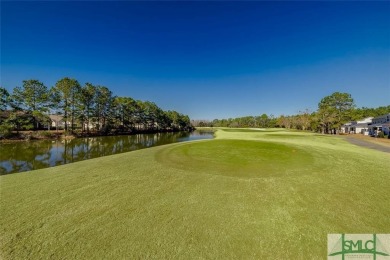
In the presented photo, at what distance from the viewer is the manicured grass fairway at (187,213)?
314cm

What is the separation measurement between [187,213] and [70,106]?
1592 inches

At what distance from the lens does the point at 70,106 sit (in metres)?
35.3

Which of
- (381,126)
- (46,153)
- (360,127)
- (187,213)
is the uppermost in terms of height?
(381,126)

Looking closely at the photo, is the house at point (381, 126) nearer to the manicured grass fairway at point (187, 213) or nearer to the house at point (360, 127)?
the house at point (360, 127)

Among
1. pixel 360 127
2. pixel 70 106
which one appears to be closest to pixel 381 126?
pixel 360 127

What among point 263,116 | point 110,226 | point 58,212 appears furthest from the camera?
point 263,116

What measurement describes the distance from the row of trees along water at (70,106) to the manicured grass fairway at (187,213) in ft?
100

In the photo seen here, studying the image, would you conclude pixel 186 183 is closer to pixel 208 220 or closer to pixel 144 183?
pixel 144 183

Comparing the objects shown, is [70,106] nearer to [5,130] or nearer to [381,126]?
[5,130]

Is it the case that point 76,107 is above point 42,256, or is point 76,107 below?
above

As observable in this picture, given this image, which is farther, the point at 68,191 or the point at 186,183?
the point at 186,183

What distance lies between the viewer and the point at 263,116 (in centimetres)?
12331

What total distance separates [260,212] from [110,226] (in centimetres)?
347

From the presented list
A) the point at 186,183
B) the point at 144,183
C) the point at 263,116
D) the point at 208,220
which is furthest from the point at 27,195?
the point at 263,116
